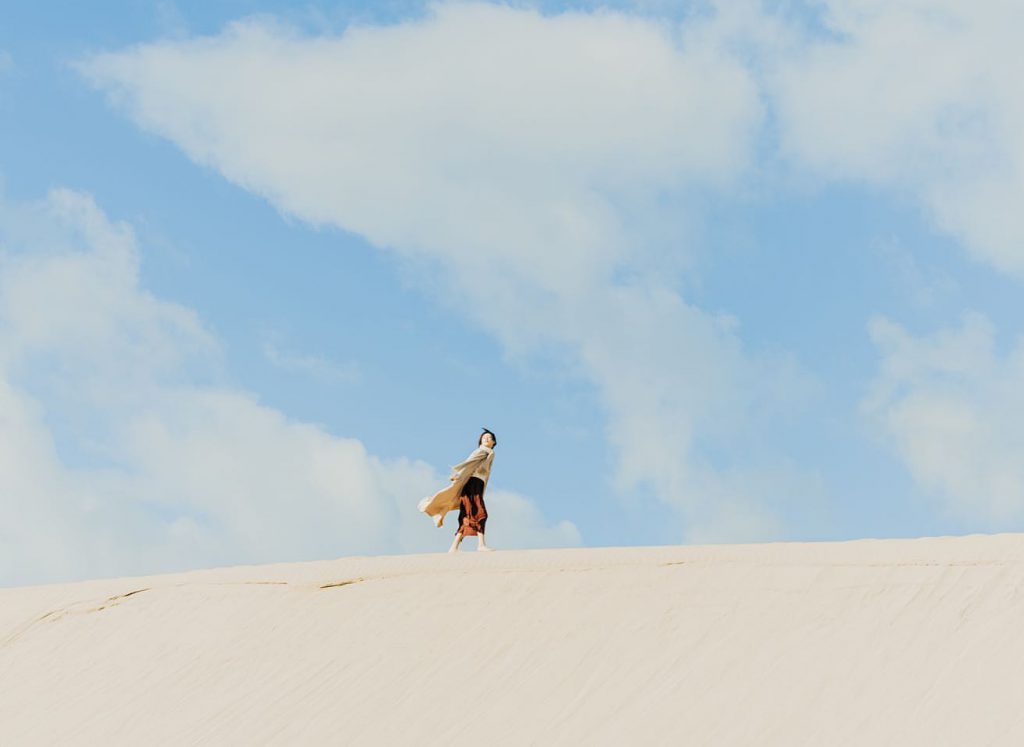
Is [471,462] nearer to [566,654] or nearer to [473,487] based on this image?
[473,487]

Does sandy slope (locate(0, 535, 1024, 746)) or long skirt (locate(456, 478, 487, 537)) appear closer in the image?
sandy slope (locate(0, 535, 1024, 746))

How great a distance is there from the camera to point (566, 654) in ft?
42.9

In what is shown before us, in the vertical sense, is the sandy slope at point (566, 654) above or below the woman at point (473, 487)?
below

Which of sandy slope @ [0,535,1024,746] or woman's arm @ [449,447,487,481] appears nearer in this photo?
sandy slope @ [0,535,1024,746]

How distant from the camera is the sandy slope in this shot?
11.3m

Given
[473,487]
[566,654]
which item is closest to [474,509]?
[473,487]

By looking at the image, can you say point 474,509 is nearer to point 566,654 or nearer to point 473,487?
point 473,487

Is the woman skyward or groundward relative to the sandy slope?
skyward

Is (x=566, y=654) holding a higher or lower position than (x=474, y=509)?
lower

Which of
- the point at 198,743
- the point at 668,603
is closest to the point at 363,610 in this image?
the point at 198,743

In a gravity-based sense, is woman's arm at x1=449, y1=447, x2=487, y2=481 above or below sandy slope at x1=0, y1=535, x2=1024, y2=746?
above

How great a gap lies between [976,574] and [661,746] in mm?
3398

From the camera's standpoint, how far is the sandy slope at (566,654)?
11.3 metres

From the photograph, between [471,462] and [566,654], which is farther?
[471,462]
